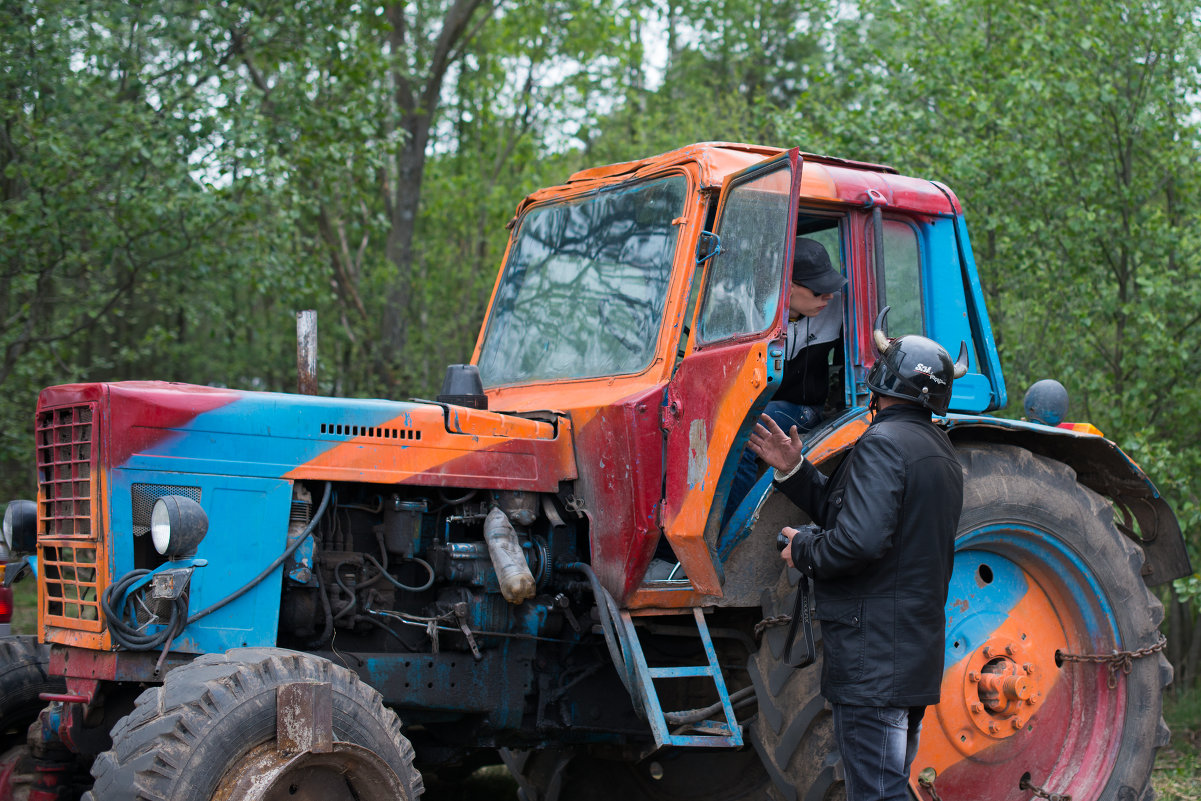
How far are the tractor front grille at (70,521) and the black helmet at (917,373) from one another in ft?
8.41

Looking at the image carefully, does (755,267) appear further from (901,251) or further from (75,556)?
(75,556)

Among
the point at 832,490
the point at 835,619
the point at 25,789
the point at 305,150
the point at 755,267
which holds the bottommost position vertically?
the point at 25,789

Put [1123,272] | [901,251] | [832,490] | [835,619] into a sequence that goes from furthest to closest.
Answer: [1123,272] < [901,251] < [832,490] < [835,619]

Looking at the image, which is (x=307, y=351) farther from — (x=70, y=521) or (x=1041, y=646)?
(x=1041, y=646)

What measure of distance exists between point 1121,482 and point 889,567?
A: 1979 mm

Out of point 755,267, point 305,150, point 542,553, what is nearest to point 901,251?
point 755,267

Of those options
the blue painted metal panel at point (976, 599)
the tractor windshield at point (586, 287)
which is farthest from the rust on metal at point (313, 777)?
the blue painted metal panel at point (976, 599)

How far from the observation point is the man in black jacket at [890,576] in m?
3.48

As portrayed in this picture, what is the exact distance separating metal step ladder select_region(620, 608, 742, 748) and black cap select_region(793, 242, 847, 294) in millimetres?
1320

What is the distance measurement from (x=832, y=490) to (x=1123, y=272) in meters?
4.70

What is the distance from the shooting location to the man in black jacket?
3.48 metres

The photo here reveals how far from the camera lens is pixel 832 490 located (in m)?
3.86

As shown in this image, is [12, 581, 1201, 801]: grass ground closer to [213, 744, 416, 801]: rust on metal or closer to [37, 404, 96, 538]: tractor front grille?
[37, 404, 96, 538]: tractor front grille

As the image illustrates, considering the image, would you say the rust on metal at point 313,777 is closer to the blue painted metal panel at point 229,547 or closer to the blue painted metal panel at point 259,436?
the blue painted metal panel at point 229,547
